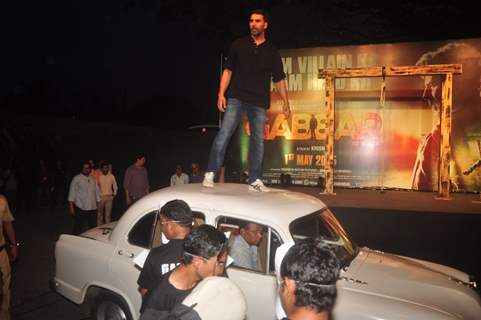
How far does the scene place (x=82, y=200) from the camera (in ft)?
32.9

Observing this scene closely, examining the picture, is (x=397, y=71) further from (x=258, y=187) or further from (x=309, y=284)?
(x=309, y=284)

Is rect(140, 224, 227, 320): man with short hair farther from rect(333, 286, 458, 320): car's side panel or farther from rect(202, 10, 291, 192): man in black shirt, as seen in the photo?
rect(202, 10, 291, 192): man in black shirt

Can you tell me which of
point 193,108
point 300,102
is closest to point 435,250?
point 300,102

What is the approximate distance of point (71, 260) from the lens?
4.93 metres

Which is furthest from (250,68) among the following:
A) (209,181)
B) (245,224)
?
(245,224)

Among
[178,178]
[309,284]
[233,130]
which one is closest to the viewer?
[309,284]

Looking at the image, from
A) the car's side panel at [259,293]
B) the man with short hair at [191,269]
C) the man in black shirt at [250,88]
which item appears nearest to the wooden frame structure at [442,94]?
the man in black shirt at [250,88]

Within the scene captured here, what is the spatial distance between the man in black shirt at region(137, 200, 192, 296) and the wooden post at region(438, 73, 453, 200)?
14.2 m

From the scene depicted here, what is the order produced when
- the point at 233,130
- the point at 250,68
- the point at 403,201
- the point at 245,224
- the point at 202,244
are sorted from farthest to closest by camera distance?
the point at 403,201 → the point at 233,130 → the point at 250,68 → the point at 245,224 → the point at 202,244

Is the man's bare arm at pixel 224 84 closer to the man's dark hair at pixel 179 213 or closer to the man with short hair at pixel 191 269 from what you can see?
the man's dark hair at pixel 179 213

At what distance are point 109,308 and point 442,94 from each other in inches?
574

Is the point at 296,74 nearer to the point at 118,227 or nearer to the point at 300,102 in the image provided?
the point at 300,102

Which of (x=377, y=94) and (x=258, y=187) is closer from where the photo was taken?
(x=258, y=187)

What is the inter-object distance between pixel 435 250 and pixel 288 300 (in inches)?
309
